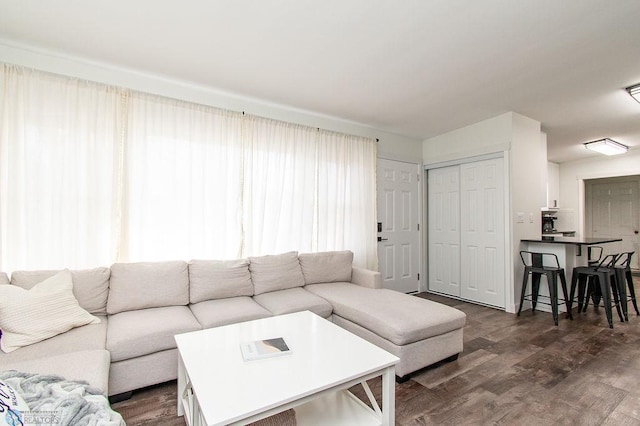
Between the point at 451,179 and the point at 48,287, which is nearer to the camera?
the point at 48,287

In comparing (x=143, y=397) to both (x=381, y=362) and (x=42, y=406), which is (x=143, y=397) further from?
(x=381, y=362)

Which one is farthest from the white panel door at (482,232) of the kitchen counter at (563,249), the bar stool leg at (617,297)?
the bar stool leg at (617,297)

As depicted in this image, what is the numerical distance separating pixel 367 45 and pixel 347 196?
1969mm

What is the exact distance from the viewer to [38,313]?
186 cm

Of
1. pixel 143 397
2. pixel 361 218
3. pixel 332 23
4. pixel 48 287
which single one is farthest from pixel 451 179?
pixel 48 287

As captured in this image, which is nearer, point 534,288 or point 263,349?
point 263,349

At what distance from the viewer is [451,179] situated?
4.53 meters

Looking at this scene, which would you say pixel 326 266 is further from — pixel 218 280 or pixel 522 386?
pixel 522 386

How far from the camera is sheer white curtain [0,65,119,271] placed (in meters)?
2.26

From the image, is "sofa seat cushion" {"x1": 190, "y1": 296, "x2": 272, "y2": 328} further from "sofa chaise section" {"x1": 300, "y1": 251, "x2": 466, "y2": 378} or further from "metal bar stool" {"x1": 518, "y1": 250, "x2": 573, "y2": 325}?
"metal bar stool" {"x1": 518, "y1": 250, "x2": 573, "y2": 325}

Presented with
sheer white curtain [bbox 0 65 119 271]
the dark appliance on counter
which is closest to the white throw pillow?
sheer white curtain [bbox 0 65 119 271]

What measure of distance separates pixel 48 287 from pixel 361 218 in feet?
10.4

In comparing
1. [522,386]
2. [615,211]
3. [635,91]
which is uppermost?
[635,91]

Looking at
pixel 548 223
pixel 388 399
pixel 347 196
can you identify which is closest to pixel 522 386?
pixel 388 399
